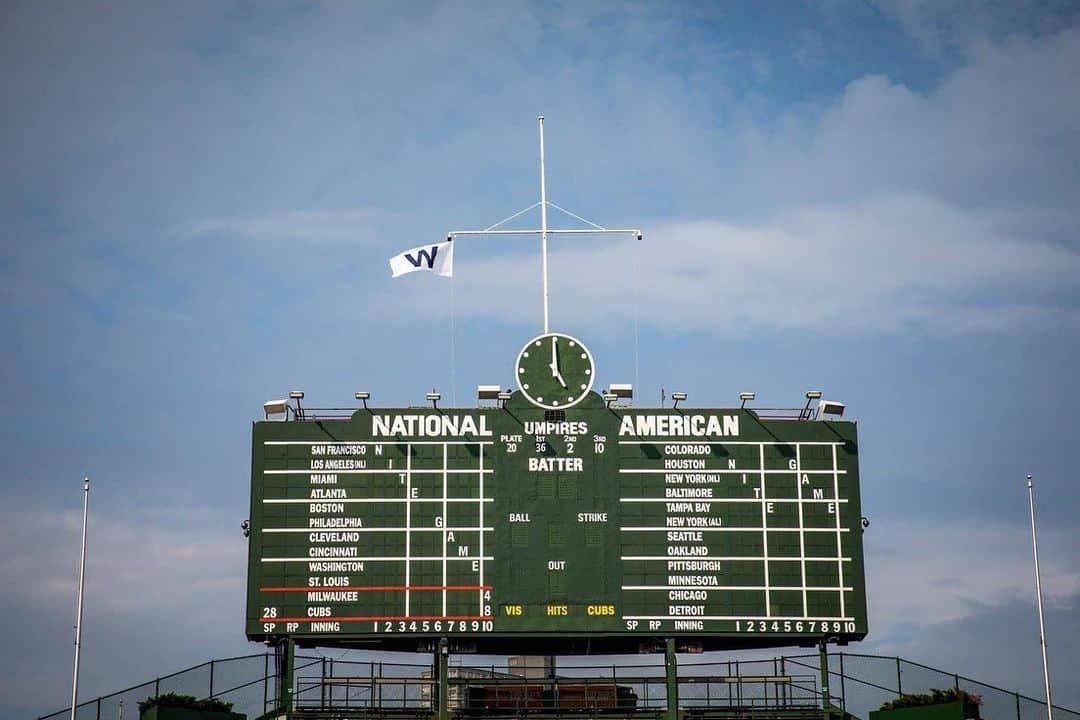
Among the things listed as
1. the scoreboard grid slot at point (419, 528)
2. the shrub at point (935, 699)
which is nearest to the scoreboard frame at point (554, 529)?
the scoreboard grid slot at point (419, 528)

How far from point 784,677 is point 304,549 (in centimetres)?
1697

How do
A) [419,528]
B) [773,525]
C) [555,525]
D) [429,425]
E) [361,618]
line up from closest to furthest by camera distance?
[361,618], [419,528], [555,525], [773,525], [429,425]

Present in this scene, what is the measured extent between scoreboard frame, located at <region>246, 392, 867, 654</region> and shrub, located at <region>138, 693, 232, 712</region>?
13.0 ft

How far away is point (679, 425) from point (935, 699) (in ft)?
41.1

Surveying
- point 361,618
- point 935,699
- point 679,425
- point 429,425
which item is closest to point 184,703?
point 361,618

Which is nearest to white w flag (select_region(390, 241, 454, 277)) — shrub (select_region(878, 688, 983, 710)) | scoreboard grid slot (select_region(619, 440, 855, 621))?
scoreboard grid slot (select_region(619, 440, 855, 621))

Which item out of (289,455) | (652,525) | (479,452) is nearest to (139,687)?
(289,455)

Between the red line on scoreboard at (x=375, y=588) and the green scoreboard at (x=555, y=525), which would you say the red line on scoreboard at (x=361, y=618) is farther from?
the red line on scoreboard at (x=375, y=588)

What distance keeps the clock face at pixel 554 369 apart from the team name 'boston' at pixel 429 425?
85.3 inches

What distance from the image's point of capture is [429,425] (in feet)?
170

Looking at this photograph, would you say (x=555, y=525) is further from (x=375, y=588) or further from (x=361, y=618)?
(x=361, y=618)

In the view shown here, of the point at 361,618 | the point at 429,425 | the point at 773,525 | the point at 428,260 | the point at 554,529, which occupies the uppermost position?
the point at 428,260

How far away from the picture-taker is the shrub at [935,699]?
51.8m

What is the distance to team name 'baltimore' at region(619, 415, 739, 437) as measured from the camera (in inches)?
2050
